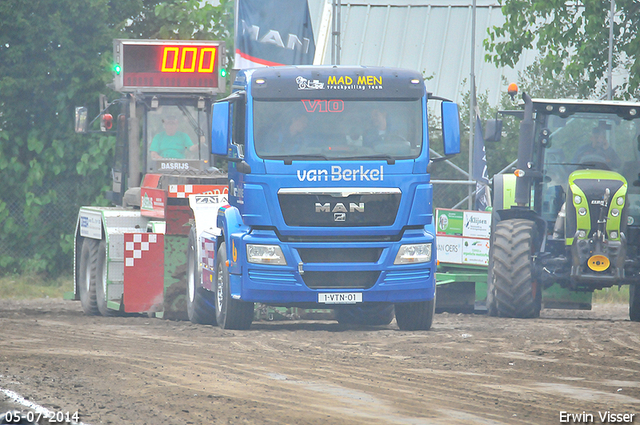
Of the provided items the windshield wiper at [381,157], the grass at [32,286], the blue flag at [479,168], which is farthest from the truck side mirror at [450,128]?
the grass at [32,286]

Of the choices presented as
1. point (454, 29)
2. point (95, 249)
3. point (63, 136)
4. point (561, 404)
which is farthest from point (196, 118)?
point (454, 29)

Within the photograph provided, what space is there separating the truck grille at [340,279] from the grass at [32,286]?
10.0 meters

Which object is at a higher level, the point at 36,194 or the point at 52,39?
the point at 52,39

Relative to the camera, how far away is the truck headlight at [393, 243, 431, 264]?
11.4 meters

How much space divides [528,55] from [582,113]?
14.7 m

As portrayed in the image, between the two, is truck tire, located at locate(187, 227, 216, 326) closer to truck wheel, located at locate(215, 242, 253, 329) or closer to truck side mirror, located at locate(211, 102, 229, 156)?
truck wheel, located at locate(215, 242, 253, 329)

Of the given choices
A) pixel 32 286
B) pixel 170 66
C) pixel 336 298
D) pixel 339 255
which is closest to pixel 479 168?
pixel 170 66

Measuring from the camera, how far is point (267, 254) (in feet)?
37.0

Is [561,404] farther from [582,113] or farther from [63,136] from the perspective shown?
[63,136]

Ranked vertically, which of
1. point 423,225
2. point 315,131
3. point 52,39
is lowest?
point 423,225

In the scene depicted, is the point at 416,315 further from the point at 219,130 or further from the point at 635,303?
the point at 635,303

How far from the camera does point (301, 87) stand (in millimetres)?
11375

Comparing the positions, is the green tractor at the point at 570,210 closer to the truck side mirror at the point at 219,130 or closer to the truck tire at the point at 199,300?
the truck tire at the point at 199,300

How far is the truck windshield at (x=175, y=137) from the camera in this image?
15.5 m
